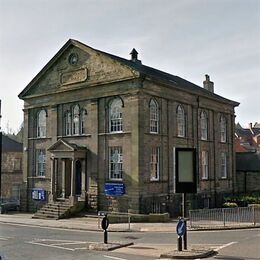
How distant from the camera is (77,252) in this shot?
51.7 ft

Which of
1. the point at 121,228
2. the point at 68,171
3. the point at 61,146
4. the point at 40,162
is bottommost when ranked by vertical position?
the point at 121,228

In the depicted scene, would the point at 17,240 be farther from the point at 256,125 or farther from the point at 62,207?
the point at 256,125

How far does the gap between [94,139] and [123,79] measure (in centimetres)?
521

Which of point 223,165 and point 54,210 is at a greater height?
point 223,165

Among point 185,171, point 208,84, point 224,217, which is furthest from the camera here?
point 208,84

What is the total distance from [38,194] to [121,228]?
41.4ft

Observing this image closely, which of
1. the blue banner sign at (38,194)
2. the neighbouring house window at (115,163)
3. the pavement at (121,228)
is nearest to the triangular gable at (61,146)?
the neighbouring house window at (115,163)

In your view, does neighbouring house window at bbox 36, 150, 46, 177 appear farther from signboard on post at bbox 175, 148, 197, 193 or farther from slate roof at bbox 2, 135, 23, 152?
signboard on post at bbox 175, 148, 197, 193

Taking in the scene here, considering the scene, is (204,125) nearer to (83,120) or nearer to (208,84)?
(208,84)

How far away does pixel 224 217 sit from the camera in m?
24.9

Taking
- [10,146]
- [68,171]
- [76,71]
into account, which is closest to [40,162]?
[68,171]

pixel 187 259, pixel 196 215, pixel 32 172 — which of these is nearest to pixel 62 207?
pixel 32 172

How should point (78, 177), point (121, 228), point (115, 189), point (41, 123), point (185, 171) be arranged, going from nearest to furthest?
point (185, 171) < point (121, 228) < point (115, 189) < point (78, 177) < point (41, 123)

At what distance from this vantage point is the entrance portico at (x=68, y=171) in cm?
3103
